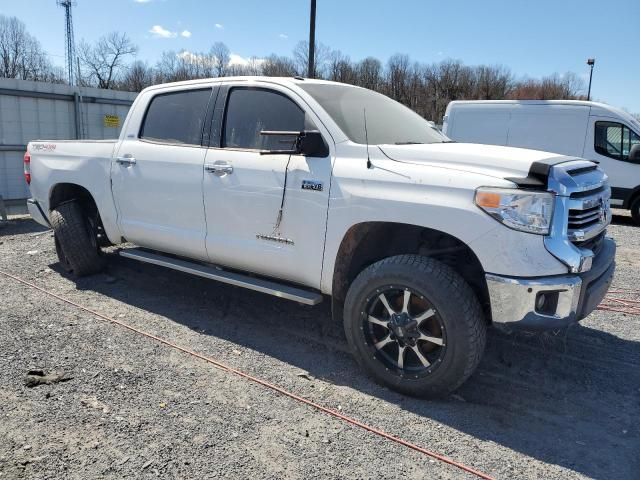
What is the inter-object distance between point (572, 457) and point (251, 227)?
2.55 m

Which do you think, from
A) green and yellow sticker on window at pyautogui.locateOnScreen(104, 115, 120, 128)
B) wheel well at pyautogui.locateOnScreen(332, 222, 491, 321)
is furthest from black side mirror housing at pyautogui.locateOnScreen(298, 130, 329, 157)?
green and yellow sticker on window at pyautogui.locateOnScreen(104, 115, 120, 128)

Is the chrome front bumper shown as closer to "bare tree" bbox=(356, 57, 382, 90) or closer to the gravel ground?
the gravel ground

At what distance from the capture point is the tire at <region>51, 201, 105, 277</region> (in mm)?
5520

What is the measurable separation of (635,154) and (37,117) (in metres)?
12.1

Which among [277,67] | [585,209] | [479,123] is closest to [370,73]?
[277,67]

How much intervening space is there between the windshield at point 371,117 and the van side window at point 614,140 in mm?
8767

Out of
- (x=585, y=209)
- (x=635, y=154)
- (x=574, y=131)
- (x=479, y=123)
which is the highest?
(x=479, y=123)

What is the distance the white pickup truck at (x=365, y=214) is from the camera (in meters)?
3.01

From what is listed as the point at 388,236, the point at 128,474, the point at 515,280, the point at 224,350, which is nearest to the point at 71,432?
the point at 128,474

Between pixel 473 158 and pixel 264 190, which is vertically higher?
pixel 473 158

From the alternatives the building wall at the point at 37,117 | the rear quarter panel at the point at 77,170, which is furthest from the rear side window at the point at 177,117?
the building wall at the point at 37,117

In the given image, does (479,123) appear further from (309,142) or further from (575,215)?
(575,215)

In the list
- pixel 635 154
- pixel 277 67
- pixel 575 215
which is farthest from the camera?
pixel 277 67

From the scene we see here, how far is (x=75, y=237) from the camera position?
5.54 meters
